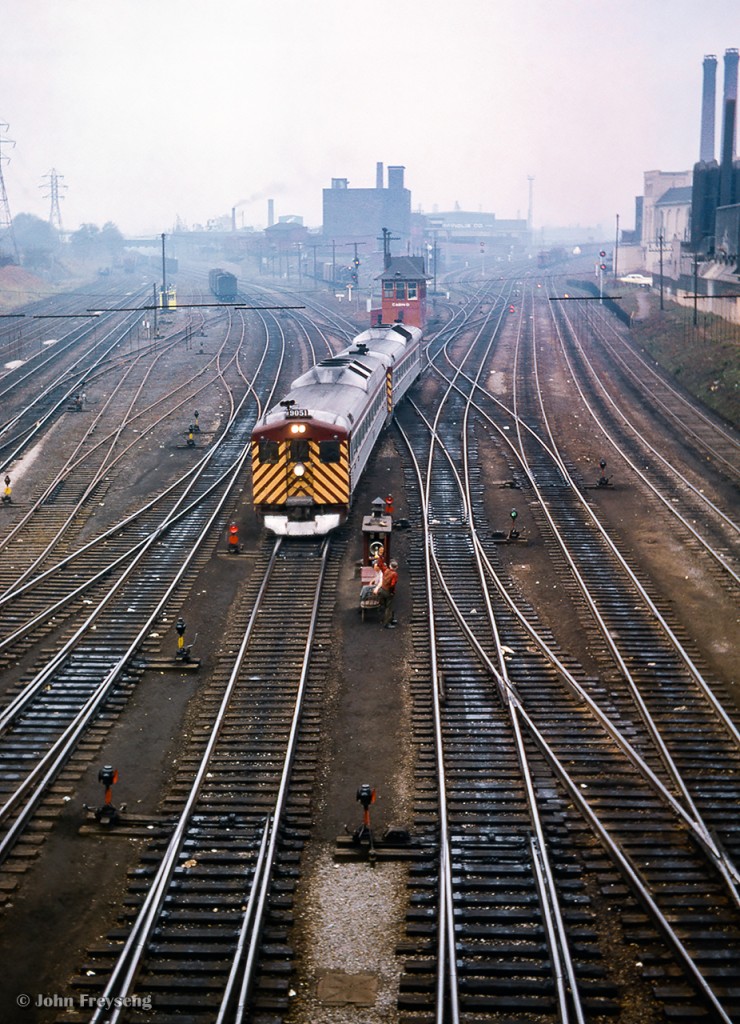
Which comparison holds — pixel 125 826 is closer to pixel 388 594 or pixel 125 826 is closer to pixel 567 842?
pixel 567 842

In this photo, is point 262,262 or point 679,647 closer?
point 679,647

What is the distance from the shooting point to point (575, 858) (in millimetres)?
10367

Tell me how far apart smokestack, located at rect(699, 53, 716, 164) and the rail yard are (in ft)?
242

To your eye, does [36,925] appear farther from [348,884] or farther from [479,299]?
[479,299]

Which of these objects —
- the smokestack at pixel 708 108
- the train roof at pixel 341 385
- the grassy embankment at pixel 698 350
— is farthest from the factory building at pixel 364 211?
the train roof at pixel 341 385

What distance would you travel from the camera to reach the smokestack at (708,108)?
9112cm

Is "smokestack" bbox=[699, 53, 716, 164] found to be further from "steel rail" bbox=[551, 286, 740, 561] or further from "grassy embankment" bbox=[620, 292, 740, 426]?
"steel rail" bbox=[551, 286, 740, 561]

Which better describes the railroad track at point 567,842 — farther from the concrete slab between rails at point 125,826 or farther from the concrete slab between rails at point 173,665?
the concrete slab between rails at point 173,665

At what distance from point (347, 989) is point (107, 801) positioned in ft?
12.3

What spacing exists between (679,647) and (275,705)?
20.4ft

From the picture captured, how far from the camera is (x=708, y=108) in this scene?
302ft

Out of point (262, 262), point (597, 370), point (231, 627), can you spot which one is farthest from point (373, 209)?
point (231, 627)

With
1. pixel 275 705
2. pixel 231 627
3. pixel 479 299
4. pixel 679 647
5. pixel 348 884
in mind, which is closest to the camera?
pixel 348 884

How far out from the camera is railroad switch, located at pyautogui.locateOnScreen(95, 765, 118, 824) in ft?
36.6
